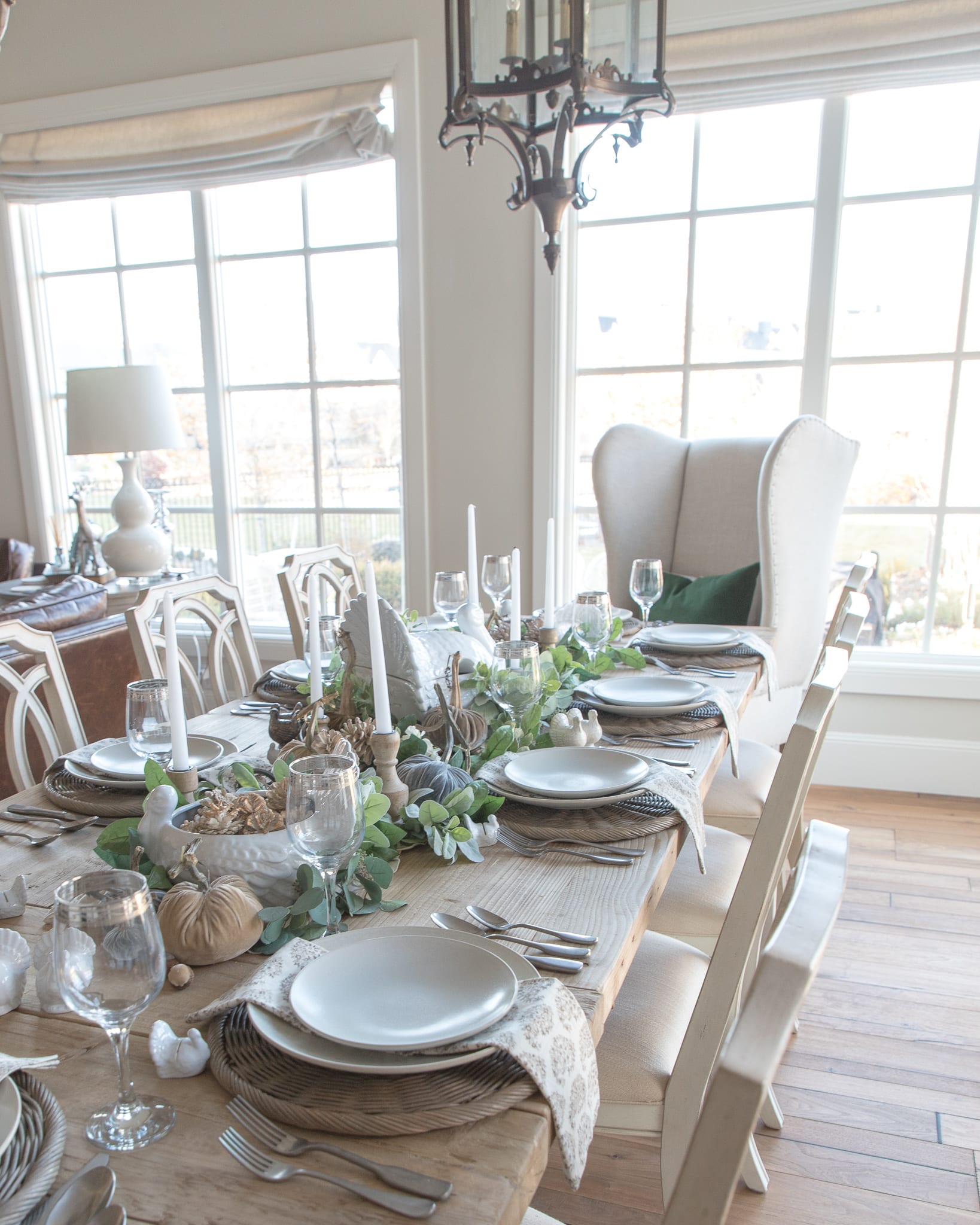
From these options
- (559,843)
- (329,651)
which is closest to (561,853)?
(559,843)

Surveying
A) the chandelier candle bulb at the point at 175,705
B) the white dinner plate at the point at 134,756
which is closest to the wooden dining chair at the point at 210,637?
the white dinner plate at the point at 134,756

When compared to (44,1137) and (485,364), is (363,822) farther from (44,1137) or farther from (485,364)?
(485,364)

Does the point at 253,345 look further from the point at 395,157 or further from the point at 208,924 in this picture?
the point at 208,924

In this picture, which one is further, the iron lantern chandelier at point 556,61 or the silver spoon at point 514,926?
the iron lantern chandelier at point 556,61

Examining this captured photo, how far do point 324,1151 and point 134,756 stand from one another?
844 millimetres

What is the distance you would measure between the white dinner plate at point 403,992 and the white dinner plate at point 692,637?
129cm

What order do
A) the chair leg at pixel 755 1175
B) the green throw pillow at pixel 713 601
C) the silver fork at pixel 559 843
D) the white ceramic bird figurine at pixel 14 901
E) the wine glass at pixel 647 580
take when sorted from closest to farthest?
1. the white ceramic bird figurine at pixel 14 901
2. the silver fork at pixel 559 843
3. the chair leg at pixel 755 1175
4. the wine glass at pixel 647 580
5. the green throw pillow at pixel 713 601

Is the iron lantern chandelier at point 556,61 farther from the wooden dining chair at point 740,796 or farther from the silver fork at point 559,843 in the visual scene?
the silver fork at point 559,843

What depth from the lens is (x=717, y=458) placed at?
9.58 feet

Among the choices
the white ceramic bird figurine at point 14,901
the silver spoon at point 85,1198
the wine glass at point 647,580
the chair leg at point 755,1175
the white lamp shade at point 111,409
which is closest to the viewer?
the silver spoon at point 85,1198

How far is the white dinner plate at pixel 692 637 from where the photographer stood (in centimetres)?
193

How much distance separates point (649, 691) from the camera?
5.23 ft

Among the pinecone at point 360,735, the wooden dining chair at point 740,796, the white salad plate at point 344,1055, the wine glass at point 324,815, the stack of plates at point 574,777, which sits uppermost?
the wine glass at point 324,815

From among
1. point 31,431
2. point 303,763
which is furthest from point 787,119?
point 31,431
